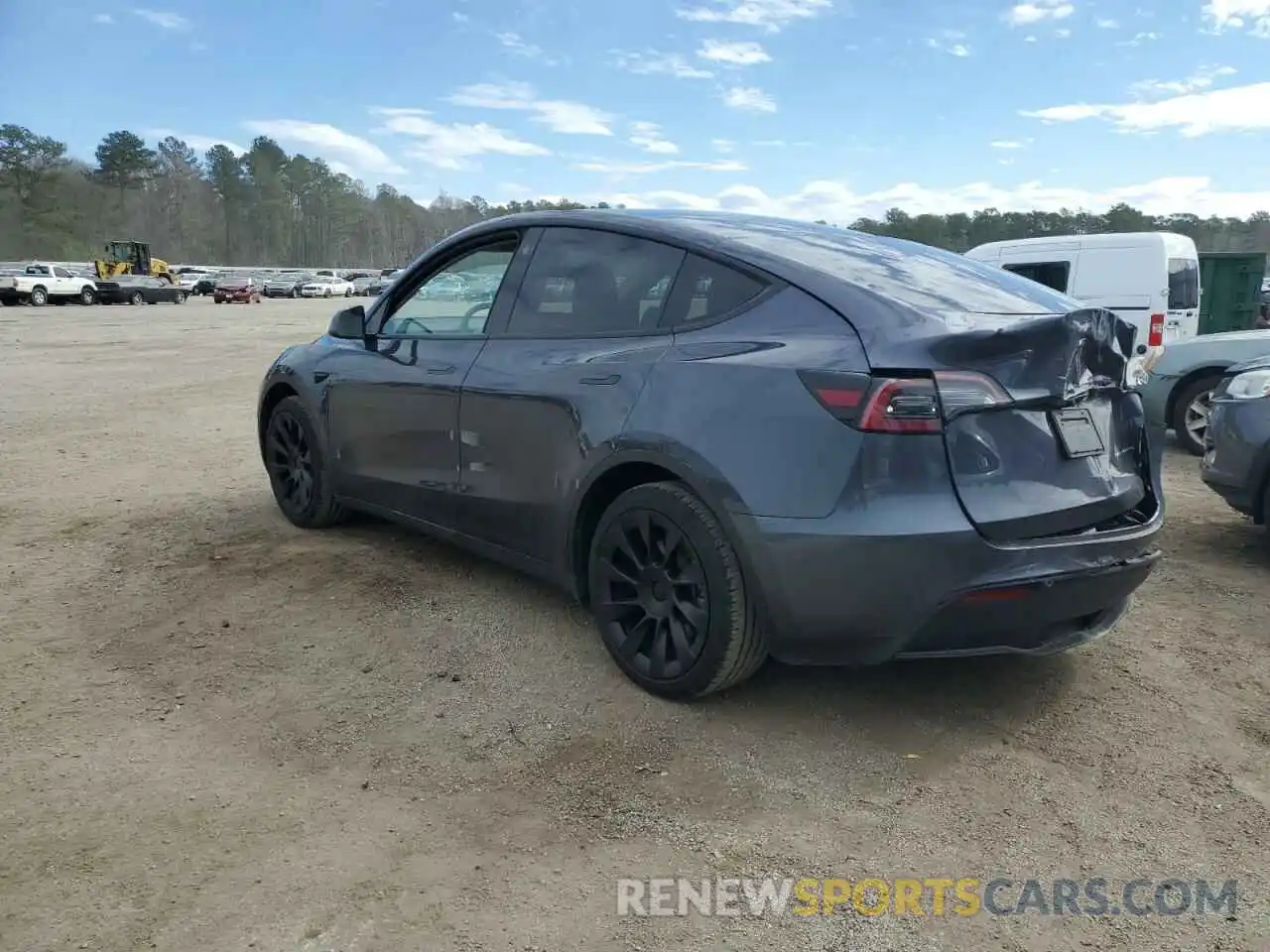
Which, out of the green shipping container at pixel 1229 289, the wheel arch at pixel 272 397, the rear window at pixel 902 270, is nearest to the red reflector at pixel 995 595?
the rear window at pixel 902 270

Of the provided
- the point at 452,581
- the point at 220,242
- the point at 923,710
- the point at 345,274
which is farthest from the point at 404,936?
the point at 220,242

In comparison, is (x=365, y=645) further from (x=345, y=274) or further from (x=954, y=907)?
(x=345, y=274)

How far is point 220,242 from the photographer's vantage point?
11781 cm

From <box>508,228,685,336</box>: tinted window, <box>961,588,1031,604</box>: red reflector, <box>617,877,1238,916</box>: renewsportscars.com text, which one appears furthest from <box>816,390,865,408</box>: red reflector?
<box>617,877,1238,916</box>: renewsportscars.com text

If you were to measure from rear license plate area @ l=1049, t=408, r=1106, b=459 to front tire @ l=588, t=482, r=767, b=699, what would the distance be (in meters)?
1.00

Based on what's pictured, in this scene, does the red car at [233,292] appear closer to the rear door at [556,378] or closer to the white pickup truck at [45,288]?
the white pickup truck at [45,288]

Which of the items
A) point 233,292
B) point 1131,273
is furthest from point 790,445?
point 233,292

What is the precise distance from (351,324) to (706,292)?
7.09 feet

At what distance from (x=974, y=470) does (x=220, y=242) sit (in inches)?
5085

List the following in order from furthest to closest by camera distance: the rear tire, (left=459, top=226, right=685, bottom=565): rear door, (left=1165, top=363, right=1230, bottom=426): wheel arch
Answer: the rear tire → (left=1165, top=363, right=1230, bottom=426): wheel arch → (left=459, top=226, right=685, bottom=565): rear door

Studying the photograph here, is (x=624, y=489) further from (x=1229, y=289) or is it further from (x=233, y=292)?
(x=233, y=292)

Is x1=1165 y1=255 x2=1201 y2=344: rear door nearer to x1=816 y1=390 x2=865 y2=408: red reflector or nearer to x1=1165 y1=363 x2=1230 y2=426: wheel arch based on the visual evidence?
Answer: x1=1165 y1=363 x2=1230 y2=426: wheel arch

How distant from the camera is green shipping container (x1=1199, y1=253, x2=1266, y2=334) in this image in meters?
17.1

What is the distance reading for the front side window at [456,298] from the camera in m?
3.94
